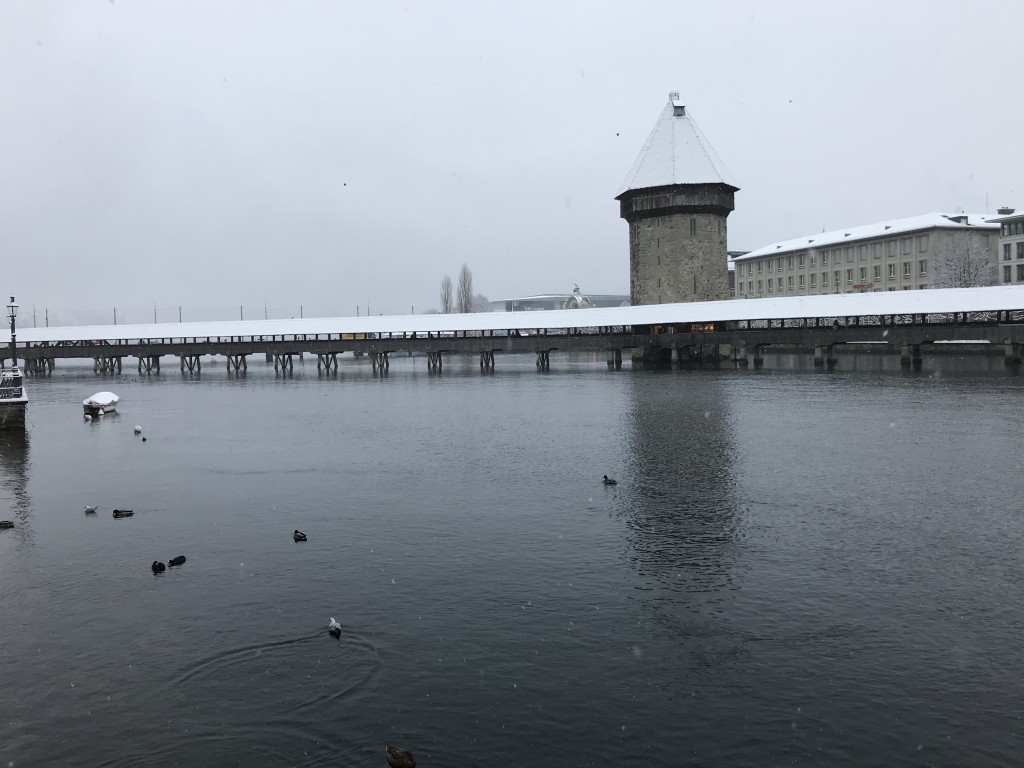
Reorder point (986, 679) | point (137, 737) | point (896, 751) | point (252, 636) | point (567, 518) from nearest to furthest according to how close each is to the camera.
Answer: point (896, 751) < point (137, 737) < point (986, 679) < point (252, 636) < point (567, 518)

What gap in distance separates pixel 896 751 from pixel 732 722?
113 cm

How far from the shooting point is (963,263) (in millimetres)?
64125

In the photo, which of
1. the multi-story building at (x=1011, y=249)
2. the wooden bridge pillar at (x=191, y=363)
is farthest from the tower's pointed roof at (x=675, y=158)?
the wooden bridge pillar at (x=191, y=363)

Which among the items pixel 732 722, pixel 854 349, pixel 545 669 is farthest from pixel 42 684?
pixel 854 349

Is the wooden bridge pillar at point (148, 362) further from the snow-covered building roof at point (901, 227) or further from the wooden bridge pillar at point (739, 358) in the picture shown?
the snow-covered building roof at point (901, 227)

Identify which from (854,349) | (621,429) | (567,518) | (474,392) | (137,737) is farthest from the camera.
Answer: (854,349)

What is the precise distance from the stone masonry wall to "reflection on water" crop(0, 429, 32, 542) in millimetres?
45498

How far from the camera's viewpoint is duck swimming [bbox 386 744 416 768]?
570cm

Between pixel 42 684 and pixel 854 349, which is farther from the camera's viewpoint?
pixel 854 349

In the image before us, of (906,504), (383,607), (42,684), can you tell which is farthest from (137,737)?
(906,504)

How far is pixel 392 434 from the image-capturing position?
23.2 m

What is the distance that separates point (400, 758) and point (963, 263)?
69635mm

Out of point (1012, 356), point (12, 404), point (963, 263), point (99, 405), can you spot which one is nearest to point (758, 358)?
point (1012, 356)

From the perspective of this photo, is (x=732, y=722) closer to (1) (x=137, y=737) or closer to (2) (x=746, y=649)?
(2) (x=746, y=649)
